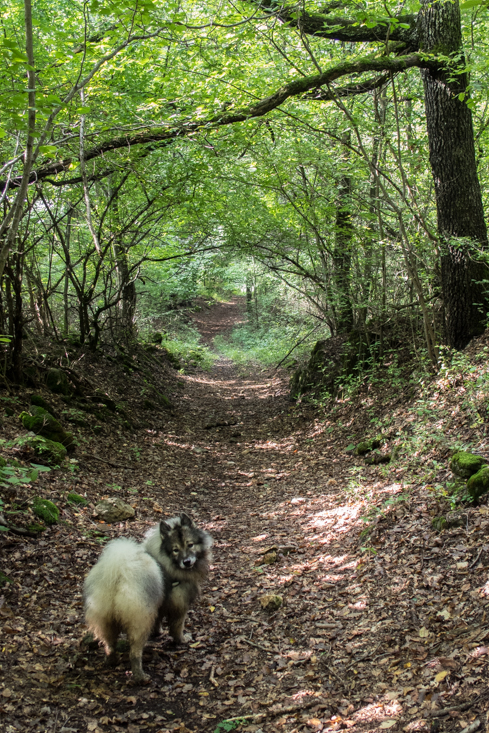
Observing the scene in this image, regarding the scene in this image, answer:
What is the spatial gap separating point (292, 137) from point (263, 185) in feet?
3.67

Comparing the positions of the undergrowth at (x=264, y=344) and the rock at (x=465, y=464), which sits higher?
the undergrowth at (x=264, y=344)

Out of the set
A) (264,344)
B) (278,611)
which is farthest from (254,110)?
(264,344)

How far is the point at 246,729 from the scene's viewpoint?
286cm

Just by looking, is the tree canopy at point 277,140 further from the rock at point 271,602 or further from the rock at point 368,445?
the rock at point 271,602

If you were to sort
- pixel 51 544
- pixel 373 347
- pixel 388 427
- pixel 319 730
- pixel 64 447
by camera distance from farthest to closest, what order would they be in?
pixel 373 347 < pixel 388 427 < pixel 64 447 < pixel 51 544 < pixel 319 730

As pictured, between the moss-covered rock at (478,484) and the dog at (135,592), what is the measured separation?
8.43ft

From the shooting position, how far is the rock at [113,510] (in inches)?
228

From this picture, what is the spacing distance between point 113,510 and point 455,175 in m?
6.94

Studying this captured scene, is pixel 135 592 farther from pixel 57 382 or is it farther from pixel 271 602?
pixel 57 382

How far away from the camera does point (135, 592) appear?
317 cm

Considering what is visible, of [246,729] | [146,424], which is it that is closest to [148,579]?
[246,729]

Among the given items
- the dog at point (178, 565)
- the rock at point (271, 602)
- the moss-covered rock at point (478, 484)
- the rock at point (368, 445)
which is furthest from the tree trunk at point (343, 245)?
the dog at point (178, 565)

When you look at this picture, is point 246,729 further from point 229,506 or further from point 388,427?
point 388,427

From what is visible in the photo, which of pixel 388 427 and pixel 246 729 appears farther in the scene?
pixel 388 427
